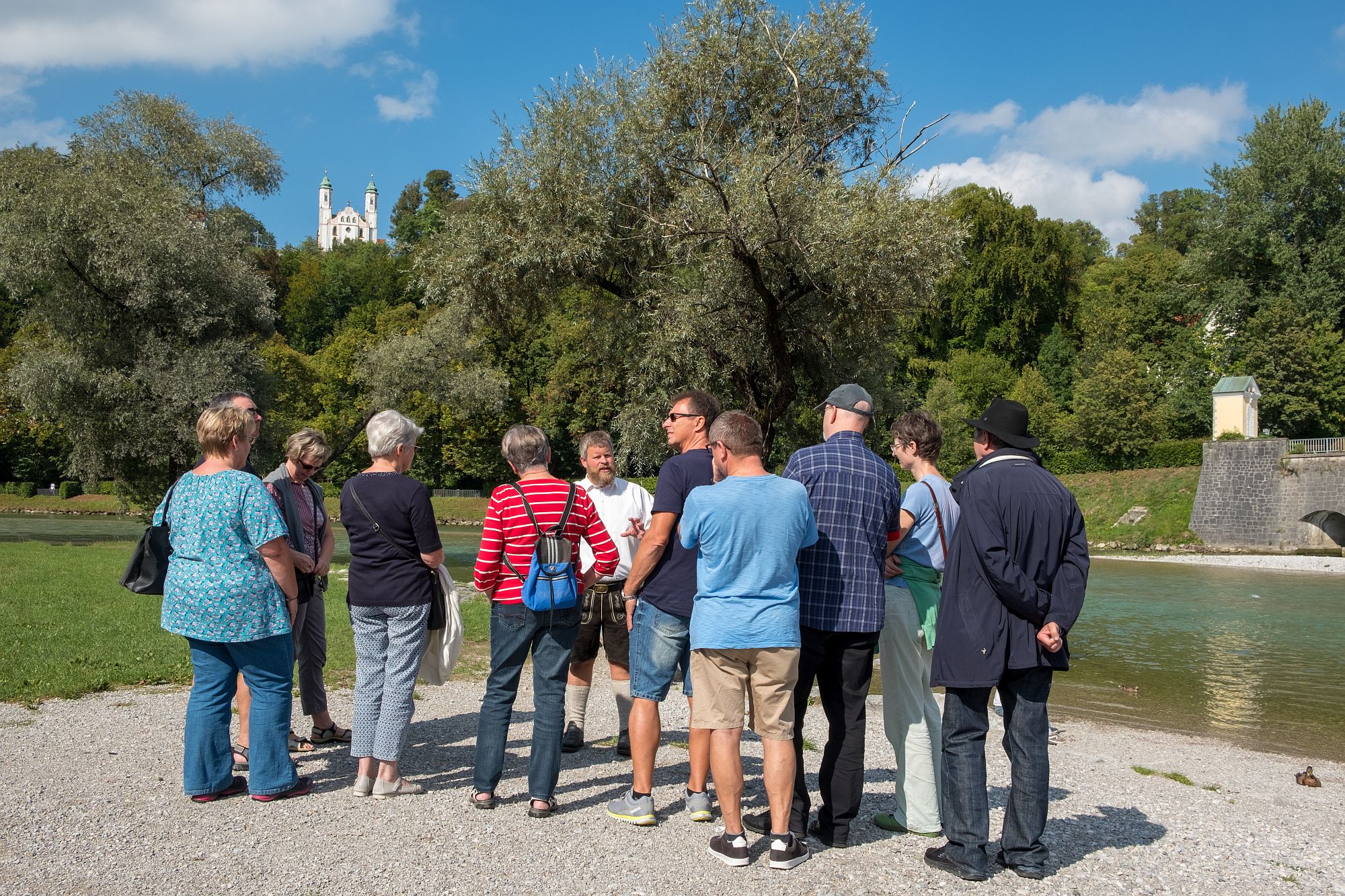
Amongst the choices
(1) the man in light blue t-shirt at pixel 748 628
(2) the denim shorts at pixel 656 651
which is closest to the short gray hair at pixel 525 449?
(2) the denim shorts at pixel 656 651

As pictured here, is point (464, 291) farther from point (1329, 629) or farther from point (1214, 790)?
point (1329, 629)

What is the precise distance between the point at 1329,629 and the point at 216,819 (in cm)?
1866

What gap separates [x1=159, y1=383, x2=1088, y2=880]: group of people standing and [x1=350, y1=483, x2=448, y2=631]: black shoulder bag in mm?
21

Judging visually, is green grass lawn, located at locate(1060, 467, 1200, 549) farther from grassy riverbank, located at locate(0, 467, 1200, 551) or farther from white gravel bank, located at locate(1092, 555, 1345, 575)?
white gravel bank, located at locate(1092, 555, 1345, 575)

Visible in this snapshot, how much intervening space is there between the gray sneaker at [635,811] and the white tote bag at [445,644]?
130 cm

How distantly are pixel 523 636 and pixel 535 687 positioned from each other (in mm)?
271

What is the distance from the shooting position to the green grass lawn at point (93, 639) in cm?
791

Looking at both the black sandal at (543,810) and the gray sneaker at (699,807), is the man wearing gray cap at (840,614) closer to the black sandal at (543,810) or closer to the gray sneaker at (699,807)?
the gray sneaker at (699,807)

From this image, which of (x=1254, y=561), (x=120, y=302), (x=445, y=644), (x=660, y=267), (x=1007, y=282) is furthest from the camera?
(x=1007, y=282)

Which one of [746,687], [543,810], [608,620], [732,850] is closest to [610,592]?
[608,620]

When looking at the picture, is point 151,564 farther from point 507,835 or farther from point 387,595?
point 507,835

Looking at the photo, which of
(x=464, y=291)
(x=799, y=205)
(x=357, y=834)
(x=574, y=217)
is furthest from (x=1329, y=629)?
(x=357, y=834)

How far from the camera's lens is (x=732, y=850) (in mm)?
4406

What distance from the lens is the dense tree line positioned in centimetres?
1541
